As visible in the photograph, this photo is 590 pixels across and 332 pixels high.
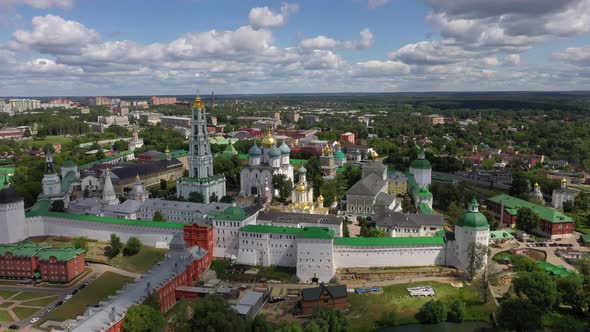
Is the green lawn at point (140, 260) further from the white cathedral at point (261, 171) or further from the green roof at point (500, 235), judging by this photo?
the green roof at point (500, 235)

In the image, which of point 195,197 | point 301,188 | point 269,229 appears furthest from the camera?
point 195,197

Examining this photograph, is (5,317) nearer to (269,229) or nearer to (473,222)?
(269,229)

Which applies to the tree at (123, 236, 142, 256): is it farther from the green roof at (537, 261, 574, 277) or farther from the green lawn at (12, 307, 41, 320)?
the green roof at (537, 261, 574, 277)

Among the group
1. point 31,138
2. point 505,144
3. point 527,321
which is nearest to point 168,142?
point 31,138

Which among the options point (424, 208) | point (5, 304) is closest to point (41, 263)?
point (5, 304)

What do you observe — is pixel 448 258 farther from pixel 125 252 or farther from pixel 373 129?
pixel 373 129

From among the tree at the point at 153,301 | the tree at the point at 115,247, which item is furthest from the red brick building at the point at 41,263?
the tree at the point at 153,301

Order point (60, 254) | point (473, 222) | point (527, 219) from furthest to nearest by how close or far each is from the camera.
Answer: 1. point (527, 219)
2. point (473, 222)
3. point (60, 254)
